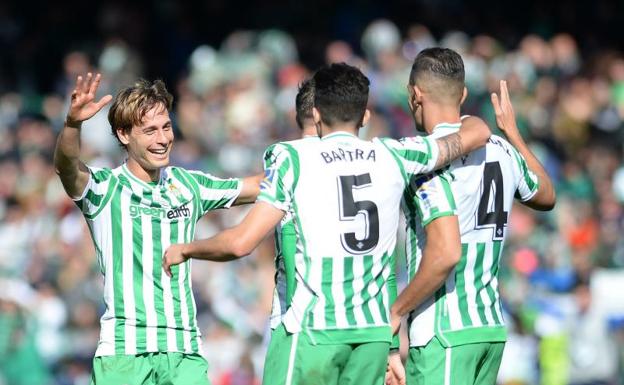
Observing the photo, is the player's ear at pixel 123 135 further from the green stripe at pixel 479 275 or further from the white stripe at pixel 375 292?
the green stripe at pixel 479 275

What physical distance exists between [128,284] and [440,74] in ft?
5.84

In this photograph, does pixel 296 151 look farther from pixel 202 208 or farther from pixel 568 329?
pixel 568 329

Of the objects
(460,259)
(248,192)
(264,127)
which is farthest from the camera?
(264,127)

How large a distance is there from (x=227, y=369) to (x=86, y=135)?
13.1 ft

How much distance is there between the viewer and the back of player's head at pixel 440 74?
20.1ft

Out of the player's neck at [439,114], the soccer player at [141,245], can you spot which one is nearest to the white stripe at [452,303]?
the player's neck at [439,114]

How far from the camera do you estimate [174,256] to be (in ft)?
19.0

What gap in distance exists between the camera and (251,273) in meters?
12.9

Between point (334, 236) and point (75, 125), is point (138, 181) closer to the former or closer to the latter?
point (75, 125)

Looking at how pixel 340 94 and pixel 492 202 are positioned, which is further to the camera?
pixel 492 202

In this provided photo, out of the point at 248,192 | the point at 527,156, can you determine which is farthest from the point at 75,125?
the point at 527,156

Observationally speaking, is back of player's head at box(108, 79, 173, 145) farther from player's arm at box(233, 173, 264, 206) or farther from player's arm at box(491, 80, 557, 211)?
player's arm at box(491, 80, 557, 211)

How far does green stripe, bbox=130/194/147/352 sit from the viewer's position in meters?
6.23

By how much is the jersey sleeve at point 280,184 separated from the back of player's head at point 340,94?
0.89 ft
